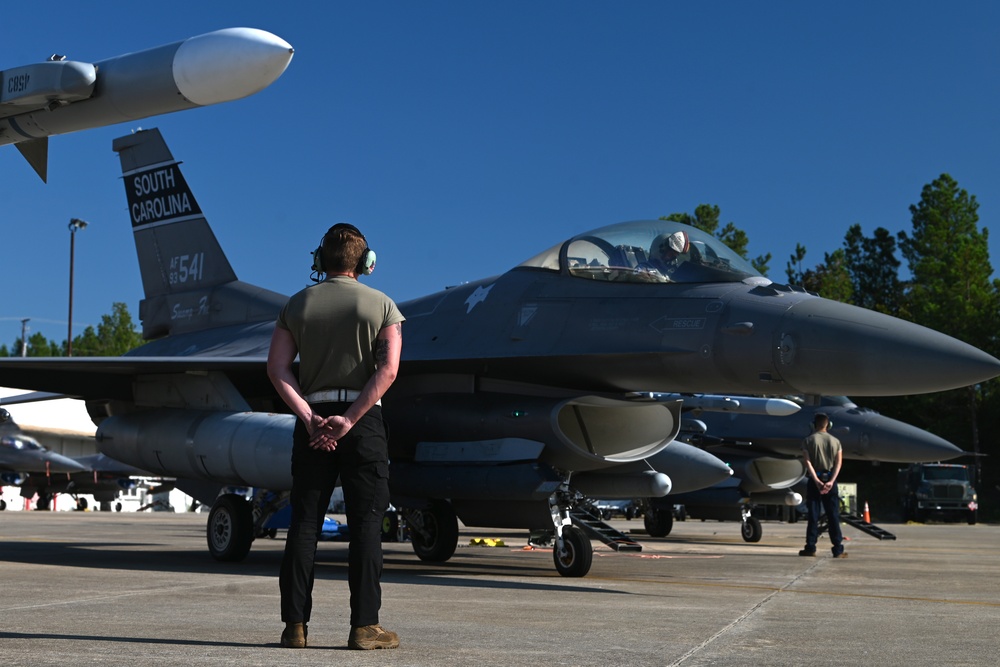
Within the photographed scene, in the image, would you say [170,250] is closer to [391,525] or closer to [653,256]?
[391,525]

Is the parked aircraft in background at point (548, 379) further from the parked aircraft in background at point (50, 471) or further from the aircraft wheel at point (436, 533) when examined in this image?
the parked aircraft in background at point (50, 471)

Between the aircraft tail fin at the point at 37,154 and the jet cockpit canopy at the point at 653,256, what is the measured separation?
6.12 m

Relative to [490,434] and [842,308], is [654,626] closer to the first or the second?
[842,308]

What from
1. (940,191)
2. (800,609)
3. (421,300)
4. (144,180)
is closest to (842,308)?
(800,609)

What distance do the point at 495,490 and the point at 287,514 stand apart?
309 cm

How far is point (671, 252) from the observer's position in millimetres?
9039

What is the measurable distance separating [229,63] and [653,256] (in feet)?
13.2

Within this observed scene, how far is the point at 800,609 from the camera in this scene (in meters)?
6.32

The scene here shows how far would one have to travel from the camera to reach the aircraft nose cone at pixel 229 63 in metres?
9.62

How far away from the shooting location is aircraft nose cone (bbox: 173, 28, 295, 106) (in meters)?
9.62

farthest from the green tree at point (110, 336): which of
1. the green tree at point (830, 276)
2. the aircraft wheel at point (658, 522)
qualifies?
the aircraft wheel at point (658, 522)

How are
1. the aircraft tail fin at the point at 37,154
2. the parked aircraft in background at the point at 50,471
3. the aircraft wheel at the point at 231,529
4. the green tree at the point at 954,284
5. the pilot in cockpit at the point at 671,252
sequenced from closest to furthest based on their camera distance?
the pilot in cockpit at the point at 671,252
the aircraft wheel at the point at 231,529
the aircraft tail fin at the point at 37,154
the parked aircraft in background at the point at 50,471
the green tree at the point at 954,284

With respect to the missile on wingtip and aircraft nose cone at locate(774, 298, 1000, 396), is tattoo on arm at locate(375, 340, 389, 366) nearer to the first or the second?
aircraft nose cone at locate(774, 298, 1000, 396)

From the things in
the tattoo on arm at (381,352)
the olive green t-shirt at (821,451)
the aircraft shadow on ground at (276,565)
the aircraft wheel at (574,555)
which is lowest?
the aircraft shadow on ground at (276,565)
